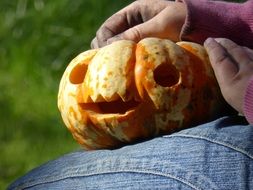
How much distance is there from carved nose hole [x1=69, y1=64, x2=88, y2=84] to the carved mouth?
0.28ft

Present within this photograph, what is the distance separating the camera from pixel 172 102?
1643mm

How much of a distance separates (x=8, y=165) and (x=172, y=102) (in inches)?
56.9

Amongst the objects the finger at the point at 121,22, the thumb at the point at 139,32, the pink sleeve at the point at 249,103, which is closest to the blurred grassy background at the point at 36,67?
the finger at the point at 121,22

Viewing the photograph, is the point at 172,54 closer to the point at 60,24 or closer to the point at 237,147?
the point at 237,147

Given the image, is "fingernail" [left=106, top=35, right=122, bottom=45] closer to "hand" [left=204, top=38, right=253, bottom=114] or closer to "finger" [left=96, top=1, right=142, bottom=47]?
"finger" [left=96, top=1, right=142, bottom=47]

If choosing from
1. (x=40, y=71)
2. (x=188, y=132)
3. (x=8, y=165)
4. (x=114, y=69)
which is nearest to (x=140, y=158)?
(x=188, y=132)

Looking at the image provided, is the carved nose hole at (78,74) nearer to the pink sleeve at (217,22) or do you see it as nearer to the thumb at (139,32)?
the thumb at (139,32)

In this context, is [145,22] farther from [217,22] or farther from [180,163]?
[180,163]

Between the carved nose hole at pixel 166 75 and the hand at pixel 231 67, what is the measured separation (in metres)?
0.09

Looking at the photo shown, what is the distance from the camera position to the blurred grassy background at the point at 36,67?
302 centimetres

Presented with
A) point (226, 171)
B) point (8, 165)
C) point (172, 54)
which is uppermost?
point (172, 54)

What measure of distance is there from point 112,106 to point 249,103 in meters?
0.30

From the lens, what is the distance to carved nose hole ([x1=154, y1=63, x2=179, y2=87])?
167 cm

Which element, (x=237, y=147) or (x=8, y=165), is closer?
(x=237, y=147)
